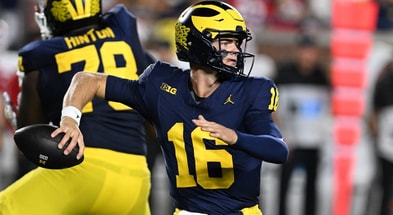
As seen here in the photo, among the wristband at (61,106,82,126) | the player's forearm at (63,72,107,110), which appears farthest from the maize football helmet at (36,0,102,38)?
the wristband at (61,106,82,126)

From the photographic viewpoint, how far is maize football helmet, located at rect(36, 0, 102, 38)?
16.3 ft

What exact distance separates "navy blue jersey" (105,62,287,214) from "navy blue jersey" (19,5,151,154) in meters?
0.54

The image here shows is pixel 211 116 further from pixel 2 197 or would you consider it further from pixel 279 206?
pixel 279 206

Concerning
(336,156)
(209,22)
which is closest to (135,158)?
(209,22)

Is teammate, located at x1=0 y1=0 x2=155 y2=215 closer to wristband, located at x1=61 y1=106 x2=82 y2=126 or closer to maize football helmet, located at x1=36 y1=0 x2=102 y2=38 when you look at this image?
maize football helmet, located at x1=36 y1=0 x2=102 y2=38

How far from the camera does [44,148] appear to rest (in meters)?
4.19

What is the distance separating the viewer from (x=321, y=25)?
10.0 m

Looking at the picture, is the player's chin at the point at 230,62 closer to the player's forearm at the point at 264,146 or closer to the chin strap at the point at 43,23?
the player's forearm at the point at 264,146

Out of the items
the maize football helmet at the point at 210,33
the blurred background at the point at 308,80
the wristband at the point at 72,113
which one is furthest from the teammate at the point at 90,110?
the blurred background at the point at 308,80

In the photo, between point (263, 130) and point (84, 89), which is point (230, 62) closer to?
point (263, 130)

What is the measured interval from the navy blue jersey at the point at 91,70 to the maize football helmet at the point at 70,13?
0.19 ft

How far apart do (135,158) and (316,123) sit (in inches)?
160

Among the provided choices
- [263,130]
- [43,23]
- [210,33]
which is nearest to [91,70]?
[43,23]

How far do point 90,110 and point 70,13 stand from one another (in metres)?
0.50
